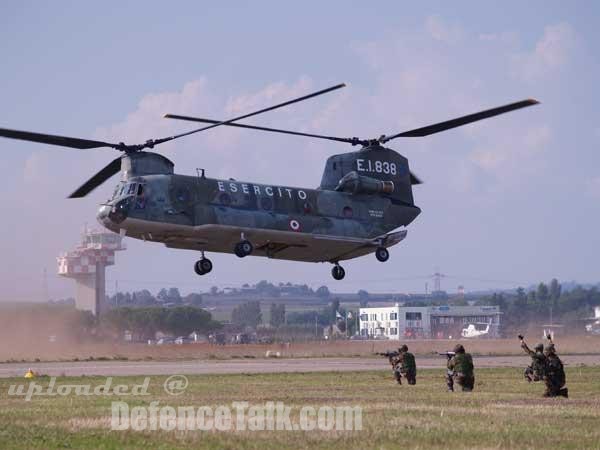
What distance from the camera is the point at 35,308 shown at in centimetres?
8675

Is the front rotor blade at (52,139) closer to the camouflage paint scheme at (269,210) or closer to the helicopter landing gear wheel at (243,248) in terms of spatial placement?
the camouflage paint scheme at (269,210)

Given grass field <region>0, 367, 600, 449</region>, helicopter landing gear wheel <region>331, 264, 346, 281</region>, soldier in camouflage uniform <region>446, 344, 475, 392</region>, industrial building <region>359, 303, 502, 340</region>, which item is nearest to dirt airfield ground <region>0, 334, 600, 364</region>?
helicopter landing gear wheel <region>331, 264, 346, 281</region>

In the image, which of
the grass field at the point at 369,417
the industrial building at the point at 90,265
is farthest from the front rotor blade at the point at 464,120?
the industrial building at the point at 90,265

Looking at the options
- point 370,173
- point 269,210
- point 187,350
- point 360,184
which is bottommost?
point 187,350

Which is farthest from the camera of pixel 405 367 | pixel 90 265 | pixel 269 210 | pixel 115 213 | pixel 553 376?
pixel 90 265

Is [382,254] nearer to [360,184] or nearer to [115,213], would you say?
[360,184]

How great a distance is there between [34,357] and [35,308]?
1984 cm

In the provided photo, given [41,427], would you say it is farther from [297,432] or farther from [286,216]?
[286,216]

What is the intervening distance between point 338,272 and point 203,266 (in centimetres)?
627

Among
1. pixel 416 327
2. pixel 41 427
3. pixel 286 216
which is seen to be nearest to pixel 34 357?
pixel 286 216

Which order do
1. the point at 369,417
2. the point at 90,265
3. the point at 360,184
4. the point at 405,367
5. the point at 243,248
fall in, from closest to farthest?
the point at 369,417 → the point at 405,367 → the point at 243,248 → the point at 360,184 → the point at 90,265

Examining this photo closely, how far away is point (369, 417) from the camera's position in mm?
21891

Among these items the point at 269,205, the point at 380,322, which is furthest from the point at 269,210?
the point at 380,322

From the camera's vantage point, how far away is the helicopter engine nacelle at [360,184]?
4444 centimetres
